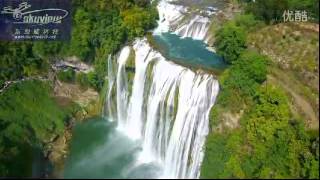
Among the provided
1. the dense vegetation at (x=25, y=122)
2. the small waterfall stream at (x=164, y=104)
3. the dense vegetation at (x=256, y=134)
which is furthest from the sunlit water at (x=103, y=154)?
the dense vegetation at (x=256, y=134)

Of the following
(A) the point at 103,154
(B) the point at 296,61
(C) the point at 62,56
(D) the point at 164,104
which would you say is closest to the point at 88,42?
(C) the point at 62,56

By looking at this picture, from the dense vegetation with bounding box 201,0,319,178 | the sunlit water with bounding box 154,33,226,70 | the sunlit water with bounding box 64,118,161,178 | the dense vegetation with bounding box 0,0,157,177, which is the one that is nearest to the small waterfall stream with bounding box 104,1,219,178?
the sunlit water with bounding box 64,118,161,178

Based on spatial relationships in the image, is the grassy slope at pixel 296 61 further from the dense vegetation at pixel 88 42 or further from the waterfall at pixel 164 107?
the dense vegetation at pixel 88 42

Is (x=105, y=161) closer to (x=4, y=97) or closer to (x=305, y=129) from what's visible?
(x=4, y=97)

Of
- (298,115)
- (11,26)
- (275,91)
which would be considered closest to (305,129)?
(298,115)

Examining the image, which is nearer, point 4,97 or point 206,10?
point 4,97

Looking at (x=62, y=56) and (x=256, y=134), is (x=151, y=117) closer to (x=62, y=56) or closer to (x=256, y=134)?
(x=256, y=134)

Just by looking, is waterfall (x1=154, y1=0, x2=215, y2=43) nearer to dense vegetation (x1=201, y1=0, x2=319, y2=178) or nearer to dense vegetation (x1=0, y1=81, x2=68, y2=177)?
dense vegetation (x1=201, y1=0, x2=319, y2=178)
